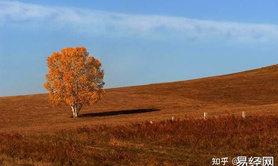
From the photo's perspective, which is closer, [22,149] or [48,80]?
[22,149]

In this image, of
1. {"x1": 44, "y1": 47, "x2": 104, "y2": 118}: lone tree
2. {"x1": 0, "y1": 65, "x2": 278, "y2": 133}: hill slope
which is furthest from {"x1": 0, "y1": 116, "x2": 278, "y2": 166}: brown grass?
{"x1": 44, "y1": 47, "x2": 104, "y2": 118}: lone tree

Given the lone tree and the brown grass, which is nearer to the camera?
the brown grass

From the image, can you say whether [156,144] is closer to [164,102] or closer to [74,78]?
[74,78]

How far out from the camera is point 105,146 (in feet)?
63.3

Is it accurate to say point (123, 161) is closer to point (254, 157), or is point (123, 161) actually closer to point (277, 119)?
point (254, 157)

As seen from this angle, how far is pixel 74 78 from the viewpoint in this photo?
6700 cm

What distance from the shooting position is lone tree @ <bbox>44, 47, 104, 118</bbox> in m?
65.9

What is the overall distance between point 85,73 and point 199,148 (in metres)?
51.3

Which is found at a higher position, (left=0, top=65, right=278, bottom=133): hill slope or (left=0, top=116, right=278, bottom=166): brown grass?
(left=0, top=65, right=278, bottom=133): hill slope

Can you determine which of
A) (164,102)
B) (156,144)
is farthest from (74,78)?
(156,144)

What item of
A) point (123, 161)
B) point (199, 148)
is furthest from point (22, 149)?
point (199, 148)

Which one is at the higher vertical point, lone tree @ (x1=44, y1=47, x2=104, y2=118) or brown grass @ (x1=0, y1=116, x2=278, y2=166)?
lone tree @ (x1=44, y1=47, x2=104, y2=118)

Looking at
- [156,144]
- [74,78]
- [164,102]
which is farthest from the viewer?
[164,102]

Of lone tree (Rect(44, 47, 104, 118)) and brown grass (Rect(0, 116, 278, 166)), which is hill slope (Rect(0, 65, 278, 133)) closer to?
lone tree (Rect(44, 47, 104, 118))
